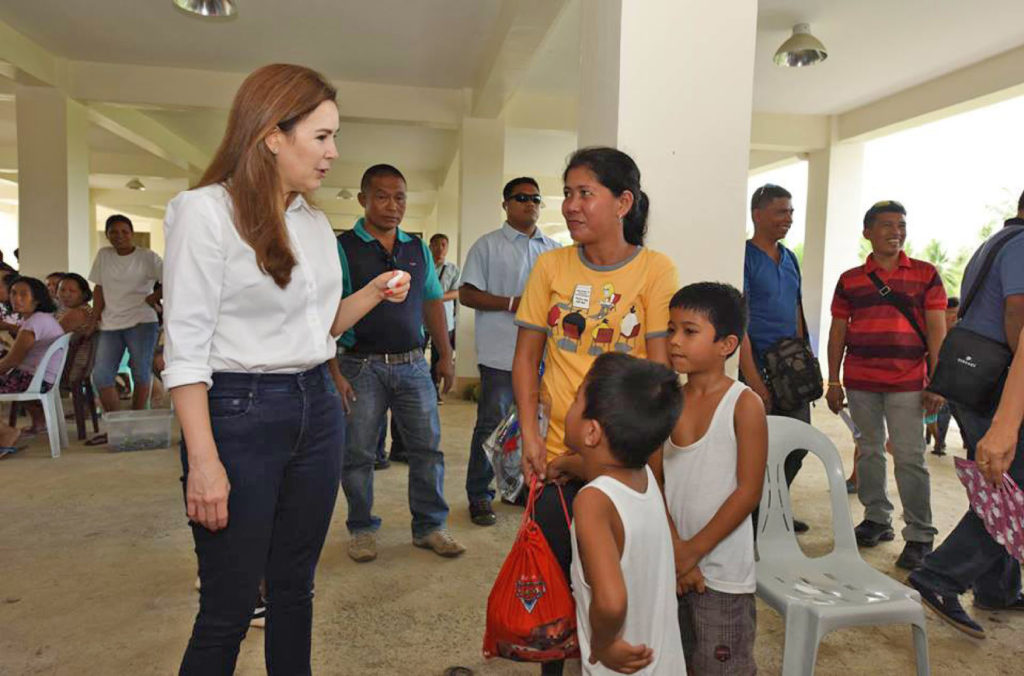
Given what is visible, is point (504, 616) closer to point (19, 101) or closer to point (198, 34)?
point (198, 34)

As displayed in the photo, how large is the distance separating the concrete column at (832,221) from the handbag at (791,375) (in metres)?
5.81

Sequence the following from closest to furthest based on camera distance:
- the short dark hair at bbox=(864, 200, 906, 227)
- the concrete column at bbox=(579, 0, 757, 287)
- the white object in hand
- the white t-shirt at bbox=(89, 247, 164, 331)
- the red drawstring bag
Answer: the red drawstring bag
the white object in hand
the concrete column at bbox=(579, 0, 757, 287)
the short dark hair at bbox=(864, 200, 906, 227)
the white t-shirt at bbox=(89, 247, 164, 331)

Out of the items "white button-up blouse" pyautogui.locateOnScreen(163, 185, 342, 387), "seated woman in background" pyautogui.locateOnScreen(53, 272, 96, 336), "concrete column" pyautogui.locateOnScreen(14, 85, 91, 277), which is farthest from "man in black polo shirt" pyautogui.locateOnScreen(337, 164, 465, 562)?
"concrete column" pyautogui.locateOnScreen(14, 85, 91, 277)

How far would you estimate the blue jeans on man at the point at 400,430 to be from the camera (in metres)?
2.89

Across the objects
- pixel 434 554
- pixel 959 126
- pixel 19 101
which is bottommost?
pixel 434 554

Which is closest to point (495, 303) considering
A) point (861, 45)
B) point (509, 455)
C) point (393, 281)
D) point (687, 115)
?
point (687, 115)

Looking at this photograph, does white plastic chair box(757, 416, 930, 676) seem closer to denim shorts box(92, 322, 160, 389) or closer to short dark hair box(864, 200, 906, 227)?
short dark hair box(864, 200, 906, 227)

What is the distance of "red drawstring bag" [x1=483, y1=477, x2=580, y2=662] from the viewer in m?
1.47

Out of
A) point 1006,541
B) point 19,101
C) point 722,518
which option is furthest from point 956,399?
point 19,101

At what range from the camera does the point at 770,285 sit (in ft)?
10.2

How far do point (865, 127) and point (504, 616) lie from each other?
26.5 feet

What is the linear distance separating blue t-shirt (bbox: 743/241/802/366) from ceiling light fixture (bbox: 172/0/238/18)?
3838mm

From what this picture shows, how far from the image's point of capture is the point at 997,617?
258 centimetres

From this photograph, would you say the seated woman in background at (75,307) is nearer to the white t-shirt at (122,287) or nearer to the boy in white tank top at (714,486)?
the white t-shirt at (122,287)
